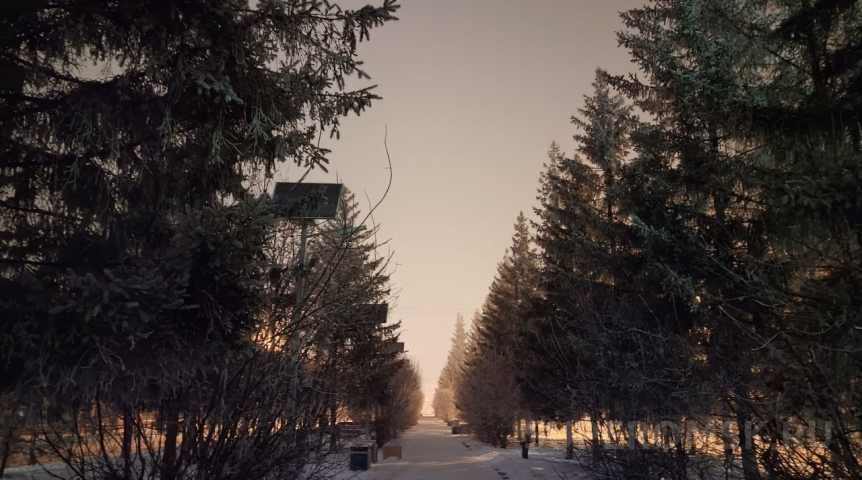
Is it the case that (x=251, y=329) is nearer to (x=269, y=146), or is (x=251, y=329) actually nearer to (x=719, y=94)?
(x=269, y=146)

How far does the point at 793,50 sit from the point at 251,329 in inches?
351

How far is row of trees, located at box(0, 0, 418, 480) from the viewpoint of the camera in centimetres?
428


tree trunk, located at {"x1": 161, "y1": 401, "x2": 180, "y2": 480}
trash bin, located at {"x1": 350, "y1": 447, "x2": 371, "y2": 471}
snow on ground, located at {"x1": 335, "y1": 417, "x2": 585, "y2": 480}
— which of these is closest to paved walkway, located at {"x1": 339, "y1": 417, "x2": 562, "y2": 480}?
snow on ground, located at {"x1": 335, "y1": 417, "x2": 585, "y2": 480}

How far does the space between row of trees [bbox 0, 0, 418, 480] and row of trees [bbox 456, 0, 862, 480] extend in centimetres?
346

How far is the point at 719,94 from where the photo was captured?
24.9 ft

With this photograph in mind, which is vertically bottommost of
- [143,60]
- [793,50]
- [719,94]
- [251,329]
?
[251,329]

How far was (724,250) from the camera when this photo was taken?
292 inches

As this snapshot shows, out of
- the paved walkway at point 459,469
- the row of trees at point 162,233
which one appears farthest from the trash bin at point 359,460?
the row of trees at point 162,233

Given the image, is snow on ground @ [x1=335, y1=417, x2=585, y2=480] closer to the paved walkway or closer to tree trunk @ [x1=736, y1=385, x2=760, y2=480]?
the paved walkway

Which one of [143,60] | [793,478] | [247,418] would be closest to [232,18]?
[143,60]

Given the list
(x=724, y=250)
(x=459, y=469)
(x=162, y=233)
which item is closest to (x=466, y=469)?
(x=459, y=469)

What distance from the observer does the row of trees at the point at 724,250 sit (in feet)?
15.1

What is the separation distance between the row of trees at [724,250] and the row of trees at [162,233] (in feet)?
11.4

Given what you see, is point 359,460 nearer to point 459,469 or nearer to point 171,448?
point 459,469
